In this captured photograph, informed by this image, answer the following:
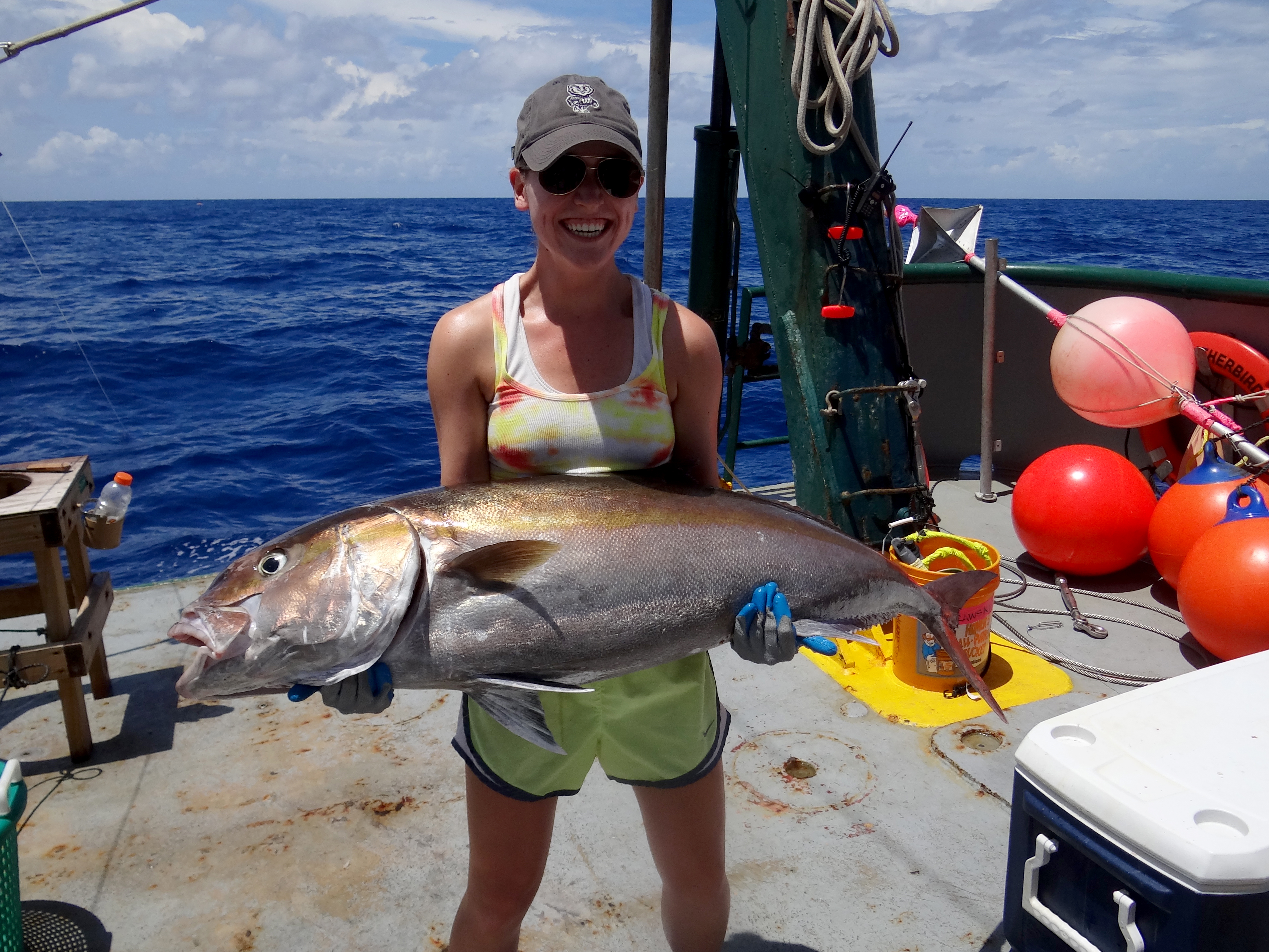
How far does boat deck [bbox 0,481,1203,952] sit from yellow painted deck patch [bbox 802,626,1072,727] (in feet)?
0.21

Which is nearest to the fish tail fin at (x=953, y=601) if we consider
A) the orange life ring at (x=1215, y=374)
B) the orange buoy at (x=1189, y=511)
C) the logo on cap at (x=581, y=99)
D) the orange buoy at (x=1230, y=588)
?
the logo on cap at (x=581, y=99)

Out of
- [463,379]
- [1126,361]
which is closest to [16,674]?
[463,379]

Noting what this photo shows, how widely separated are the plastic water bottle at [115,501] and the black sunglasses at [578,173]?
2.68 m

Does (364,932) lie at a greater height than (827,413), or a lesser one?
lesser

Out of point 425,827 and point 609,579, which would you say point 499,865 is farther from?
point 425,827

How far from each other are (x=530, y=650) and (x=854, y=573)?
0.75 m

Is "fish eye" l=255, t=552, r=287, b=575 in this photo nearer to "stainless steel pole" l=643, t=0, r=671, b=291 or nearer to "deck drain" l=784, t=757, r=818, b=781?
"deck drain" l=784, t=757, r=818, b=781

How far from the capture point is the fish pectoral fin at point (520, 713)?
1603 millimetres

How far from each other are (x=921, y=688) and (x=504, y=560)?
2468mm

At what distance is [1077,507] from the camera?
14.6ft

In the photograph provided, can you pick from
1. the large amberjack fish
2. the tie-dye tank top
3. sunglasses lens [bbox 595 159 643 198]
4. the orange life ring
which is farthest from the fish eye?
the orange life ring

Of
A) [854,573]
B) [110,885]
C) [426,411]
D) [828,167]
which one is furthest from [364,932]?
[426,411]

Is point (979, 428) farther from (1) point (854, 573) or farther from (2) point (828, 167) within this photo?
(1) point (854, 573)

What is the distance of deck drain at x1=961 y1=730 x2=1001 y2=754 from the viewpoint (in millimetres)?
3156
